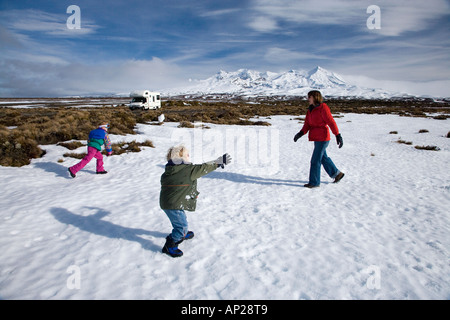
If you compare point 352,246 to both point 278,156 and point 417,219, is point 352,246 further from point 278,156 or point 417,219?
point 278,156

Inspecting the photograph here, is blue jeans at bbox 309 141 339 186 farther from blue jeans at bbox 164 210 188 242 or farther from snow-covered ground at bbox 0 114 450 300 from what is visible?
blue jeans at bbox 164 210 188 242

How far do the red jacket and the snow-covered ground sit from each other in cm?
142

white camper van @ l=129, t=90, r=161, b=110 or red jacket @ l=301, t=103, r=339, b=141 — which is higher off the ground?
white camper van @ l=129, t=90, r=161, b=110

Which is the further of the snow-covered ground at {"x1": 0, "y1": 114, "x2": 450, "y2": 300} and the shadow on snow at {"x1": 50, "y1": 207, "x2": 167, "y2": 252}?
the shadow on snow at {"x1": 50, "y1": 207, "x2": 167, "y2": 252}

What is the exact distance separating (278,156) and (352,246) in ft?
21.5

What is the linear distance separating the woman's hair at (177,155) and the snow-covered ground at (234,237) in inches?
55.1

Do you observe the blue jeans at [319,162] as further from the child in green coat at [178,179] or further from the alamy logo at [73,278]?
the alamy logo at [73,278]

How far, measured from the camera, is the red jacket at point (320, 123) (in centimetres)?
520

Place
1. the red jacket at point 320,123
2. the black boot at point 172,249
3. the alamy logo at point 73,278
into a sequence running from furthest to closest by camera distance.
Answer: the red jacket at point 320,123 < the black boot at point 172,249 < the alamy logo at point 73,278

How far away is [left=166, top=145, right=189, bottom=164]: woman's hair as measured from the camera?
3.12 meters

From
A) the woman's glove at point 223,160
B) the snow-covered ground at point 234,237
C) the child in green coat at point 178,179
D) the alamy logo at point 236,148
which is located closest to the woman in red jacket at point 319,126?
the snow-covered ground at point 234,237


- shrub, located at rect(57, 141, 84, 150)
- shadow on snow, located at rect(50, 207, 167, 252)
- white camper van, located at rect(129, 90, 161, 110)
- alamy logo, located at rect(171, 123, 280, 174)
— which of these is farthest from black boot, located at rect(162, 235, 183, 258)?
white camper van, located at rect(129, 90, 161, 110)

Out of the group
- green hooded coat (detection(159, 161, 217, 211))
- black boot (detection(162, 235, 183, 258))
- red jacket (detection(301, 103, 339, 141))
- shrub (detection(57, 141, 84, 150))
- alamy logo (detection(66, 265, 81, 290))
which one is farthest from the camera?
shrub (detection(57, 141, 84, 150))

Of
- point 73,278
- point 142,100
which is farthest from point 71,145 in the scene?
point 142,100
